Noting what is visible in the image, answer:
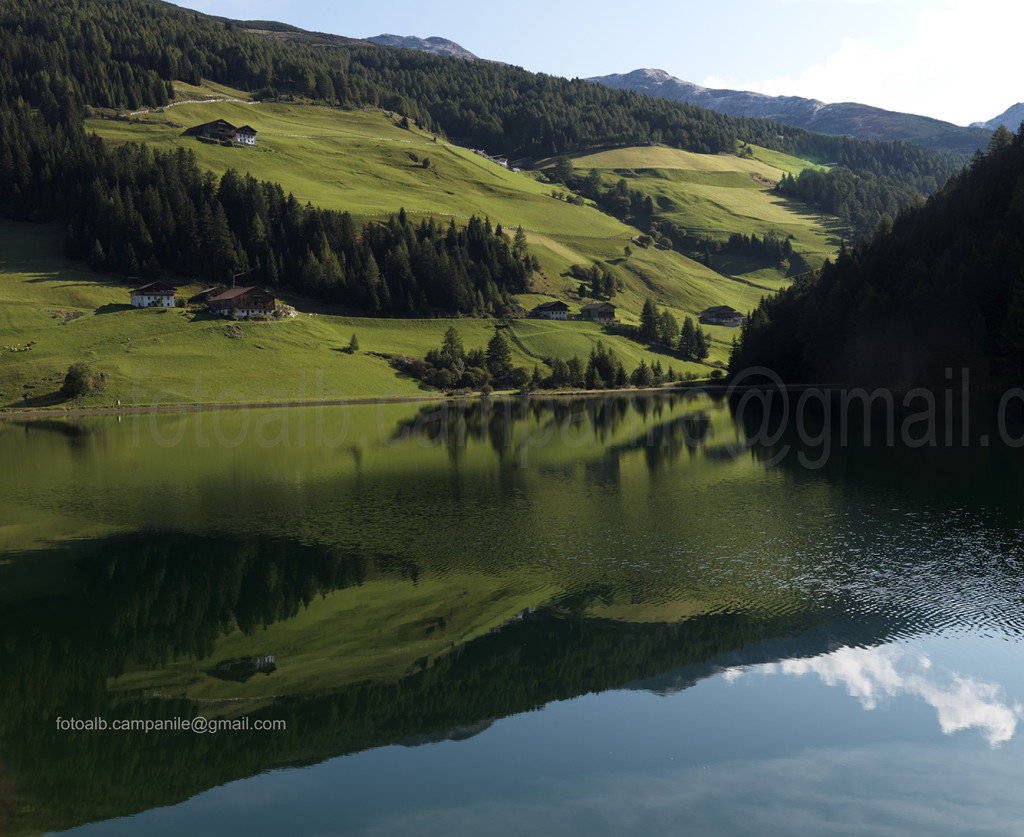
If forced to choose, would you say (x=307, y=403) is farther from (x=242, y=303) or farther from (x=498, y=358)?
(x=498, y=358)

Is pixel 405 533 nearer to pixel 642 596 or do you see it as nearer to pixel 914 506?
pixel 642 596

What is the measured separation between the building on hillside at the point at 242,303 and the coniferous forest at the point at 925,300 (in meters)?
119

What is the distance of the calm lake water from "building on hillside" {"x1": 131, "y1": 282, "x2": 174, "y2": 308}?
125 meters

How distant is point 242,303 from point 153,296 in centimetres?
1974

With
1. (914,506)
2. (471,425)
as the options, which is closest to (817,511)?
(914,506)

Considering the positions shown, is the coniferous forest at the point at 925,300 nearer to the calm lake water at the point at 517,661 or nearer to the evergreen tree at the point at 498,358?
the calm lake water at the point at 517,661

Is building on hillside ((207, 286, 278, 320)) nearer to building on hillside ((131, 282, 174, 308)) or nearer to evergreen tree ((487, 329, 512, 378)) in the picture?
building on hillside ((131, 282, 174, 308))

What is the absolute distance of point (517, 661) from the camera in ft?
89.2

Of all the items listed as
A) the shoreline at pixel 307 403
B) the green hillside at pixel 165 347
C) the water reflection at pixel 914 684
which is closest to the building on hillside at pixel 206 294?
the green hillside at pixel 165 347

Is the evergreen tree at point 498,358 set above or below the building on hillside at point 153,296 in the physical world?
below

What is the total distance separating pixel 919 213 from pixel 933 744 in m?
152

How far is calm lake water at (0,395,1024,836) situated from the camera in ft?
63.4

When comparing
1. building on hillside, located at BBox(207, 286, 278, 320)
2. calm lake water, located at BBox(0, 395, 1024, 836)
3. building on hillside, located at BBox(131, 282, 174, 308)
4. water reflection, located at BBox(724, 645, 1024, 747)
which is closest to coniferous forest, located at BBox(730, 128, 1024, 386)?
calm lake water, located at BBox(0, 395, 1024, 836)

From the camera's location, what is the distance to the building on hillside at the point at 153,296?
6590 inches
